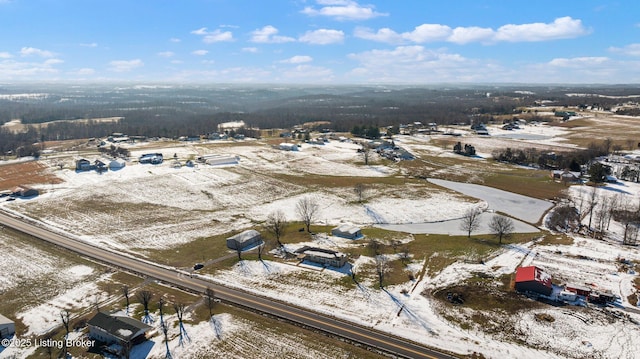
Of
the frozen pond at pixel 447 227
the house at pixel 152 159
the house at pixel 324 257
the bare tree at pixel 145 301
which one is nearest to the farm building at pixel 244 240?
the house at pixel 324 257

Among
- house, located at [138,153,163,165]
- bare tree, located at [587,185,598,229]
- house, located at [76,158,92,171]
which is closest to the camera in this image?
bare tree, located at [587,185,598,229]

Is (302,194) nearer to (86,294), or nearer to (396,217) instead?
(396,217)

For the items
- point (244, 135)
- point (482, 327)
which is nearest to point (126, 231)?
point (482, 327)

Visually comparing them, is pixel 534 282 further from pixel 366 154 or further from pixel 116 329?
pixel 366 154

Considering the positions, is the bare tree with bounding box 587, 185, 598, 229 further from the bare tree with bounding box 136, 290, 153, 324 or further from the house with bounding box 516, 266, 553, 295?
the bare tree with bounding box 136, 290, 153, 324

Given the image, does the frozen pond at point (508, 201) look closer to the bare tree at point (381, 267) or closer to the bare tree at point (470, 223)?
the bare tree at point (470, 223)

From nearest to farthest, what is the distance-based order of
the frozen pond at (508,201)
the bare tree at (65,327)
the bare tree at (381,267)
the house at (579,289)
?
the bare tree at (65,327), the house at (579,289), the bare tree at (381,267), the frozen pond at (508,201)

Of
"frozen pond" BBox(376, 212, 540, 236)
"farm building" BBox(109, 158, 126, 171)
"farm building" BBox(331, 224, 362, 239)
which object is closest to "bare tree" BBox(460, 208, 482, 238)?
"frozen pond" BBox(376, 212, 540, 236)
